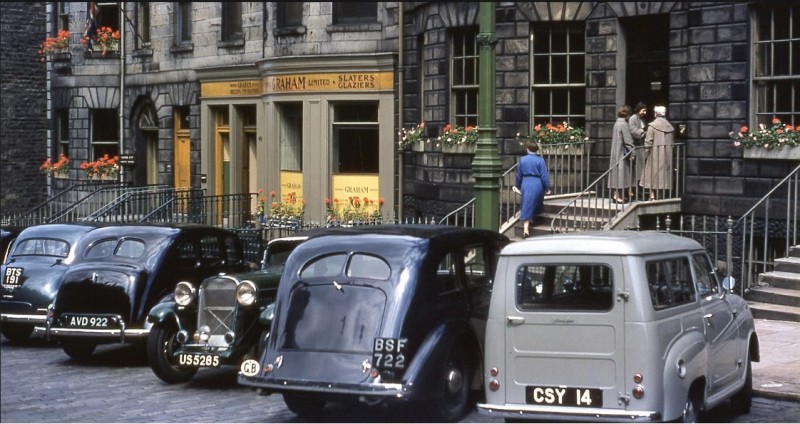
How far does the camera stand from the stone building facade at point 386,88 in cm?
1908

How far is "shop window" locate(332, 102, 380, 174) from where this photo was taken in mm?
26625

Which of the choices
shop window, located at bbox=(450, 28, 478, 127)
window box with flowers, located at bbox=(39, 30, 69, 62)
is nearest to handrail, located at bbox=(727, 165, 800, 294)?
shop window, located at bbox=(450, 28, 478, 127)

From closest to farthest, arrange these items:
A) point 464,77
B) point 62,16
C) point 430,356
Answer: point 430,356 < point 464,77 < point 62,16

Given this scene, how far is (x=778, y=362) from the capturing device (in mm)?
13477

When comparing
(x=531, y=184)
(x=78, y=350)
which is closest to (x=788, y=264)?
(x=531, y=184)

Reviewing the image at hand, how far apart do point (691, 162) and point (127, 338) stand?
9.54m

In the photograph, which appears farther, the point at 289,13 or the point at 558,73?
the point at 289,13

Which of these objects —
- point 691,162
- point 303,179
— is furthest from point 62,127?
point 691,162

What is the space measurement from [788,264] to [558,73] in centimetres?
590

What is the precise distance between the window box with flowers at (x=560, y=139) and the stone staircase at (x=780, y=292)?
450 centimetres

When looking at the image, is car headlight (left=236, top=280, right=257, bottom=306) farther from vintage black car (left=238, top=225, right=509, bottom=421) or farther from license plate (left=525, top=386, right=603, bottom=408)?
license plate (left=525, top=386, right=603, bottom=408)

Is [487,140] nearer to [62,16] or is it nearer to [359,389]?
[359,389]

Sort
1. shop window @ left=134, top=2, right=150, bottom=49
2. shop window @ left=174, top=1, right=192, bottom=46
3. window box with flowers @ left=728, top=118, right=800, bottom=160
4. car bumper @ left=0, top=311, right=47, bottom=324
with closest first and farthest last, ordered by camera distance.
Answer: car bumper @ left=0, top=311, right=47, bottom=324, window box with flowers @ left=728, top=118, right=800, bottom=160, shop window @ left=174, top=1, right=192, bottom=46, shop window @ left=134, top=2, right=150, bottom=49

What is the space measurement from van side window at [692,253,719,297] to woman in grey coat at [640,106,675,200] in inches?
330
